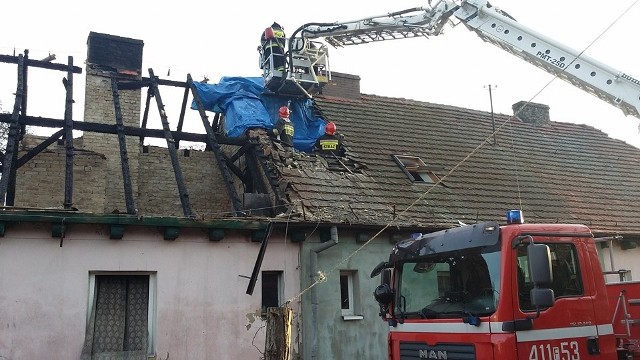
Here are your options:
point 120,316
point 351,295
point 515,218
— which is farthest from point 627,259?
point 120,316

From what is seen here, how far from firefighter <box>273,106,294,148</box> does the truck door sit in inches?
274

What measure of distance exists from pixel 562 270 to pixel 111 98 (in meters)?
10.2

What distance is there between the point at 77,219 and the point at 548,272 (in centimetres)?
607

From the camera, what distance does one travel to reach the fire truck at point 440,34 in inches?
417

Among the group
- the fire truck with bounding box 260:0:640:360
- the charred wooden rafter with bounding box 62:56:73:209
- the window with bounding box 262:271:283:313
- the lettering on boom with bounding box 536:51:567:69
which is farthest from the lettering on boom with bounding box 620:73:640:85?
the charred wooden rafter with bounding box 62:56:73:209

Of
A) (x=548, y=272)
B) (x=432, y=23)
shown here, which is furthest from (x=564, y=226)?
(x=432, y=23)

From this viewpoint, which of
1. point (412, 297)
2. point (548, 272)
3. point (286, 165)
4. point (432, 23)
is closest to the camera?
point (548, 272)

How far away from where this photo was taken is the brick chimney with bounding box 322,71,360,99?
15.5m

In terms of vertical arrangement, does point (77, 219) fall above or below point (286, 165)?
below

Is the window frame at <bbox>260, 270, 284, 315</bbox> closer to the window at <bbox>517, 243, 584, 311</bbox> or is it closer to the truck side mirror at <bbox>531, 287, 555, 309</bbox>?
the window at <bbox>517, 243, 584, 311</bbox>

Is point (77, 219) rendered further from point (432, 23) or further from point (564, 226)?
point (432, 23)

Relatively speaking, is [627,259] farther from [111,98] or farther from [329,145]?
[111,98]

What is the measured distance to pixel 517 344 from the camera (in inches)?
196

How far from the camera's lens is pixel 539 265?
16.0ft
